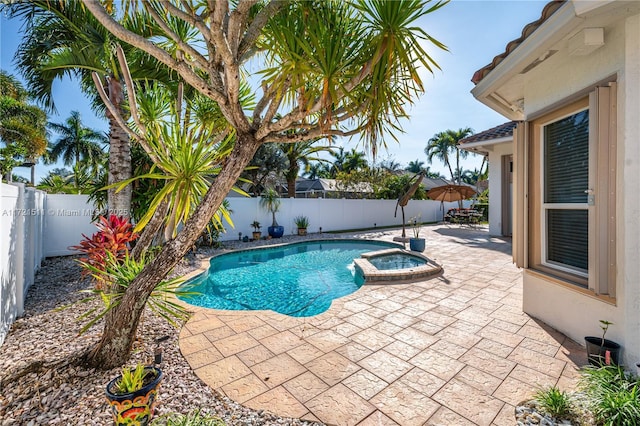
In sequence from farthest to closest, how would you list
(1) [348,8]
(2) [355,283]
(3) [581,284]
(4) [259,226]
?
(4) [259,226]
(2) [355,283]
(3) [581,284]
(1) [348,8]

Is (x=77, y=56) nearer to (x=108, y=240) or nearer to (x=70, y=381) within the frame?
(x=108, y=240)

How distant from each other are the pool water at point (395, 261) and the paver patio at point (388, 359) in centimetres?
292

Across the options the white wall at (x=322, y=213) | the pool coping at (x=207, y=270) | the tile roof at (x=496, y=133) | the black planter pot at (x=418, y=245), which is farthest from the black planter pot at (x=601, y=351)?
the white wall at (x=322, y=213)

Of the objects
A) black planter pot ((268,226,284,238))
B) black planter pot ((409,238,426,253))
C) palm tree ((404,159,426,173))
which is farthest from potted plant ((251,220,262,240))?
palm tree ((404,159,426,173))

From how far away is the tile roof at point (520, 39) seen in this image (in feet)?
8.53

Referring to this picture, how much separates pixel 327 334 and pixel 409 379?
127 cm

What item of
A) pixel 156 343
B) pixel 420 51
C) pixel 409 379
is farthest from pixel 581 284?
pixel 156 343

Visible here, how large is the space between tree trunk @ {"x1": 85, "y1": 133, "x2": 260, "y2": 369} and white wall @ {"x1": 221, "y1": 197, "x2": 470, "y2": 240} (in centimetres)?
952

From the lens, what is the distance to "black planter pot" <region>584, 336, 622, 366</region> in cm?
274

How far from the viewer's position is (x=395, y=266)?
8.12m

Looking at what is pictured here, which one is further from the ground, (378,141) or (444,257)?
(378,141)

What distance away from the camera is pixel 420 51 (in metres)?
2.69

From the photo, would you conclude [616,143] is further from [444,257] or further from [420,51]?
[444,257]

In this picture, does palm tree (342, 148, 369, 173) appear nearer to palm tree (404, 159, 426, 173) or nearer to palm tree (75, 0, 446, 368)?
palm tree (404, 159, 426, 173)
